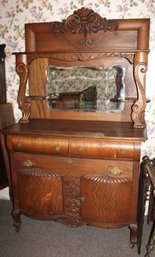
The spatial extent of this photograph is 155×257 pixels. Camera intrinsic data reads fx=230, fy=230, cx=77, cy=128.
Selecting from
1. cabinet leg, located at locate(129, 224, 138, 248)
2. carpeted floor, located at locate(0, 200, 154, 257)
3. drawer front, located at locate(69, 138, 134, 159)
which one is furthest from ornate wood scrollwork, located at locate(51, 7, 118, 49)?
carpeted floor, located at locate(0, 200, 154, 257)

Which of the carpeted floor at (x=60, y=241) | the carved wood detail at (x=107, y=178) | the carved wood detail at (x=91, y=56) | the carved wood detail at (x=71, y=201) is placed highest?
the carved wood detail at (x=91, y=56)

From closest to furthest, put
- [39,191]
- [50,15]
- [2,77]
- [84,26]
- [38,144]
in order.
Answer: [38,144], [39,191], [84,26], [50,15], [2,77]

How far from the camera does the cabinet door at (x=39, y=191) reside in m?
1.88

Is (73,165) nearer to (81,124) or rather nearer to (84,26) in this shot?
(81,124)

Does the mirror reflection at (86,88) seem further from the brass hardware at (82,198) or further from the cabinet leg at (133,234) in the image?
the cabinet leg at (133,234)

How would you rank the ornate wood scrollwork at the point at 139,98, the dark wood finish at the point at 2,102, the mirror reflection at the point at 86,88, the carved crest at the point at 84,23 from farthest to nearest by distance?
the dark wood finish at the point at 2,102 < the mirror reflection at the point at 86,88 < the carved crest at the point at 84,23 < the ornate wood scrollwork at the point at 139,98

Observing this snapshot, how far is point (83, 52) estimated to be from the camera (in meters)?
1.87

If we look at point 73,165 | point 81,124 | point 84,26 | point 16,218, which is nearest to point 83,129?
point 81,124

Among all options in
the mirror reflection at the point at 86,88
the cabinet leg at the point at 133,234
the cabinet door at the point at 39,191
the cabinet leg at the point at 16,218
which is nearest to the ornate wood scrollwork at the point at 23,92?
the mirror reflection at the point at 86,88

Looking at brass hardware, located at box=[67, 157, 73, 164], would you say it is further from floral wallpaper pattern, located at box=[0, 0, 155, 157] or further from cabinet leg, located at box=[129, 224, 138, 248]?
floral wallpaper pattern, located at box=[0, 0, 155, 157]

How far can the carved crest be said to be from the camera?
1976 millimetres

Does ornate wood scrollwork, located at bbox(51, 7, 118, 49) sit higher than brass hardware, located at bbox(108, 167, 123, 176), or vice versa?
ornate wood scrollwork, located at bbox(51, 7, 118, 49)

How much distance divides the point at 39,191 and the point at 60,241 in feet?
1.63

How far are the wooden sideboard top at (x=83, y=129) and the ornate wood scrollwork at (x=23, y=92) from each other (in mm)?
95
